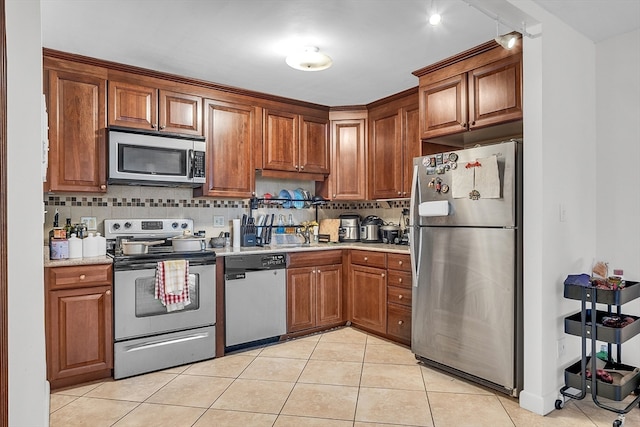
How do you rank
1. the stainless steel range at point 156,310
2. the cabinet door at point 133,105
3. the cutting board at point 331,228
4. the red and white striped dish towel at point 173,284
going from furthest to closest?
the cutting board at point 331,228 → the cabinet door at point 133,105 → the red and white striped dish towel at point 173,284 → the stainless steel range at point 156,310

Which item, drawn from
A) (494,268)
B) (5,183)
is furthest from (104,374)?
(494,268)

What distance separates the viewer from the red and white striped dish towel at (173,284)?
290 centimetres

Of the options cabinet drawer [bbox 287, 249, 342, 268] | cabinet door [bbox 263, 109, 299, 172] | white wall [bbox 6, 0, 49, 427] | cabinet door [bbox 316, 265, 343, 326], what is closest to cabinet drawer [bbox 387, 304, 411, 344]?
cabinet door [bbox 316, 265, 343, 326]

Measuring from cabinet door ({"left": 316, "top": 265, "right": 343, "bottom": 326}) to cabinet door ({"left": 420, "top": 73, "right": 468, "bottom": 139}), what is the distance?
1.60 m

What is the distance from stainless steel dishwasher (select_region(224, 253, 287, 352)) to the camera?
329 cm

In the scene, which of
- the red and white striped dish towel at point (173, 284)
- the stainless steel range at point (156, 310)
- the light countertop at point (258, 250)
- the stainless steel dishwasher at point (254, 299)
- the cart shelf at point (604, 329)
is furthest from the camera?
the stainless steel dishwasher at point (254, 299)

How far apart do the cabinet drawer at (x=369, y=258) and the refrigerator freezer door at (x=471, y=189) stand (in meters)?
0.71

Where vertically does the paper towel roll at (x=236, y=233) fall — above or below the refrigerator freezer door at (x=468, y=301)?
above

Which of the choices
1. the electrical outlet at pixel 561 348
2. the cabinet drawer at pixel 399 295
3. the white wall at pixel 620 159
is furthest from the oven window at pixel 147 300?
the white wall at pixel 620 159

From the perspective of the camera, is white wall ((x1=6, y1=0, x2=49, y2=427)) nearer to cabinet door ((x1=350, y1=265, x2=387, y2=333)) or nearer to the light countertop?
the light countertop

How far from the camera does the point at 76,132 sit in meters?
2.97

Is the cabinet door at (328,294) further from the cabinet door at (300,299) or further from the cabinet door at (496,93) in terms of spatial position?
the cabinet door at (496,93)

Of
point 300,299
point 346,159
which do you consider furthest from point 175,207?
point 346,159

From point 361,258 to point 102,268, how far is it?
2253 mm
